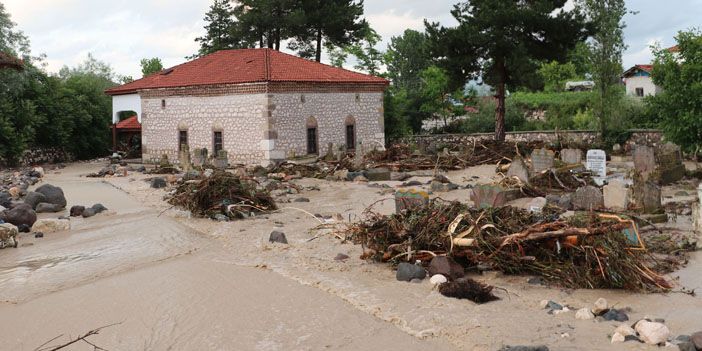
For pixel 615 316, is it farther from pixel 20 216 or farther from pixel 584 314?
pixel 20 216

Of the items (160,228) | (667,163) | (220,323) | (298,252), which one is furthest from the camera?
(667,163)

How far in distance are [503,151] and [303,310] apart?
19107 millimetres

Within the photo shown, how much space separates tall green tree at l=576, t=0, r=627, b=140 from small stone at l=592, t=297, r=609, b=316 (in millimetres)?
23122

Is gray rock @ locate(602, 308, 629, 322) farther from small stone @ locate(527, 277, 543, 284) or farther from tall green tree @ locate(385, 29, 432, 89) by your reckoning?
tall green tree @ locate(385, 29, 432, 89)

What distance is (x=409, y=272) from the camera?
8.49 m

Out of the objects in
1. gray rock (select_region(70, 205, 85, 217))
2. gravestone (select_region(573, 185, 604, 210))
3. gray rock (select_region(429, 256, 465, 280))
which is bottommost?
gray rock (select_region(429, 256, 465, 280))

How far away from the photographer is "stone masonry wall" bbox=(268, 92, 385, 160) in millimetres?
26359

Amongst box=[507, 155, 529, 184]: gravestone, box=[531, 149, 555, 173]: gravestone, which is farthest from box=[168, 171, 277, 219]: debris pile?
box=[531, 149, 555, 173]: gravestone

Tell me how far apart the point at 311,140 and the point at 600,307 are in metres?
21.6

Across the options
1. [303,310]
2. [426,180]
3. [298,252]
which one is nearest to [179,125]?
[426,180]

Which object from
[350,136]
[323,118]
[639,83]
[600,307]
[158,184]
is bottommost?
[600,307]

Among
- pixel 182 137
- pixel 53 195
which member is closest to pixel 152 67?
pixel 182 137

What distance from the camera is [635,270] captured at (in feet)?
25.4

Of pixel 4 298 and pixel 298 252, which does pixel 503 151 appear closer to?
pixel 298 252
